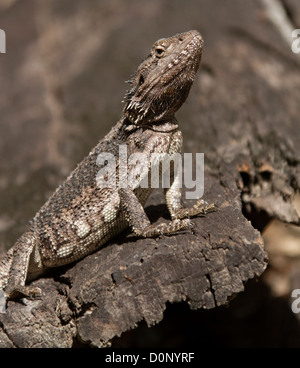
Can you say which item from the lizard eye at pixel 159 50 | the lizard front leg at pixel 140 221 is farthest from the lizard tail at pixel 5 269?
the lizard eye at pixel 159 50

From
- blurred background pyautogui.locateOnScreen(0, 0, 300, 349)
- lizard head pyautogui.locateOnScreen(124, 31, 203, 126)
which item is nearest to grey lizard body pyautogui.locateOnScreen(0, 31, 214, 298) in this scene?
lizard head pyautogui.locateOnScreen(124, 31, 203, 126)

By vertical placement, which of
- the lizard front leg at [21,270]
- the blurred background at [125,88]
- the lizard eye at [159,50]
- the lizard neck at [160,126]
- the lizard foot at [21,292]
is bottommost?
the lizard foot at [21,292]

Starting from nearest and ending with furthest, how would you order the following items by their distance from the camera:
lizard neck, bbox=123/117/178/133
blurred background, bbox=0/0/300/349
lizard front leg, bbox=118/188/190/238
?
lizard front leg, bbox=118/188/190/238
lizard neck, bbox=123/117/178/133
blurred background, bbox=0/0/300/349

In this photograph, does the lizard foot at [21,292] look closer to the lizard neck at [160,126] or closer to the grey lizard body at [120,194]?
the grey lizard body at [120,194]

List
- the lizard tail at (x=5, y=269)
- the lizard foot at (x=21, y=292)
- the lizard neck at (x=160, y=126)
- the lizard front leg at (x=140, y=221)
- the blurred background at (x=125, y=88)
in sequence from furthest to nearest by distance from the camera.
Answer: the blurred background at (x=125, y=88), the lizard tail at (x=5, y=269), the lizard neck at (x=160, y=126), the lizard foot at (x=21, y=292), the lizard front leg at (x=140, y=221)

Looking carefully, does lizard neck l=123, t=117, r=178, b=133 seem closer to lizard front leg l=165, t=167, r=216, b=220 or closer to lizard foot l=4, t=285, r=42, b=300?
lizard front leg l=165, t=167, r=216, b=220

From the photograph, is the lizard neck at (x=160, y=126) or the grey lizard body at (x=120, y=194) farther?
the lizard neck at (x=160, y=126)

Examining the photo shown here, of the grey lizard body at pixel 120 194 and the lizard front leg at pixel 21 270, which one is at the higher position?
the grey lizard body at pixel 120 194
